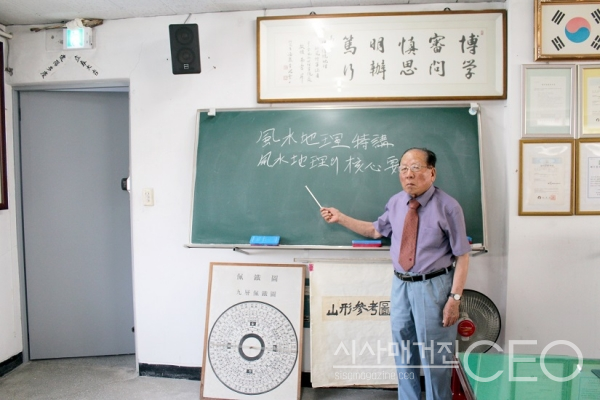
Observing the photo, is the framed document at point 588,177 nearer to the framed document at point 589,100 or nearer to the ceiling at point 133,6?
the framed document at point 589,100

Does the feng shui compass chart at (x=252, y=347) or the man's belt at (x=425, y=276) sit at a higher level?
the man's belt at (x=425, y=276)

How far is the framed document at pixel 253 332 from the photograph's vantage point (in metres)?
2.36

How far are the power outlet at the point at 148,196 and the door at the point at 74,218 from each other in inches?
15.6

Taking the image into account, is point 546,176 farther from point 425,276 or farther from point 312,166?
point 312,166

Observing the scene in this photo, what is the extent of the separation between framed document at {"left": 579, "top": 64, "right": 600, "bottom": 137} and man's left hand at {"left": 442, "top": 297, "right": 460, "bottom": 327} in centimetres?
125

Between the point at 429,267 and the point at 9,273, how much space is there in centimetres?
279

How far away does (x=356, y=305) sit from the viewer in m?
2.39

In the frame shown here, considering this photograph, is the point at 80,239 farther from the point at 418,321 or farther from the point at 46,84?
the point at 418,321

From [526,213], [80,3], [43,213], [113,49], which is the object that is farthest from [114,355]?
[526,213]

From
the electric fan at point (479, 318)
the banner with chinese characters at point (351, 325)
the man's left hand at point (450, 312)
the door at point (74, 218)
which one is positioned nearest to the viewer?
the man's left hand at point (450, 312)

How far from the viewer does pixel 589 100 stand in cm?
220

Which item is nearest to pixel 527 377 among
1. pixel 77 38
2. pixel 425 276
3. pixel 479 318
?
pixel 425 276

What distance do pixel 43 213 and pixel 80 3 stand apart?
1.46m

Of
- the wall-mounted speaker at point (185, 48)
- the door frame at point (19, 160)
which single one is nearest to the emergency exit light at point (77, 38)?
the door frame at point (19, 160)
